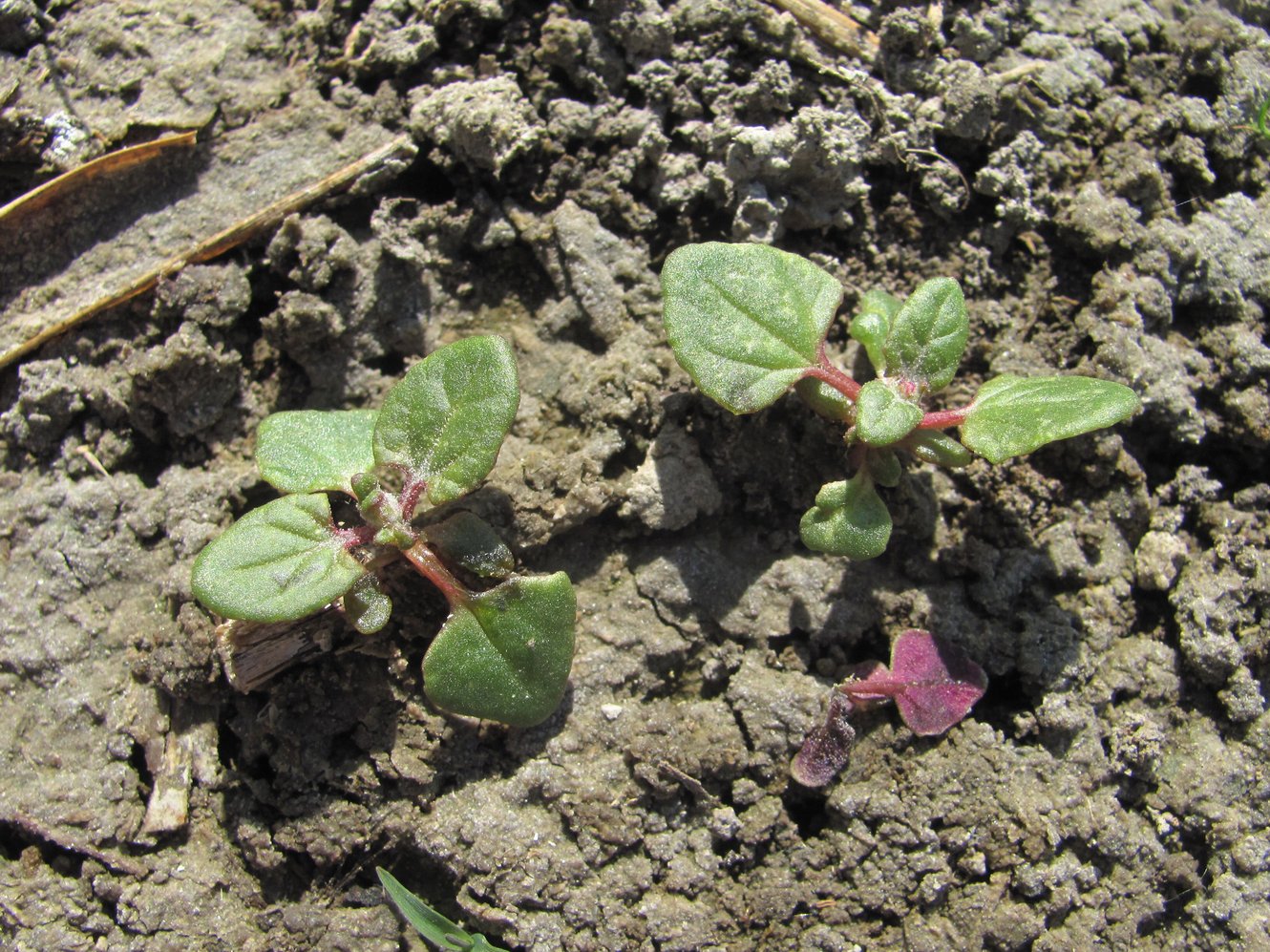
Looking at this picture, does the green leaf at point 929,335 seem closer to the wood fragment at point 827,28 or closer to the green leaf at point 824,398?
the green leaf at point 824,398

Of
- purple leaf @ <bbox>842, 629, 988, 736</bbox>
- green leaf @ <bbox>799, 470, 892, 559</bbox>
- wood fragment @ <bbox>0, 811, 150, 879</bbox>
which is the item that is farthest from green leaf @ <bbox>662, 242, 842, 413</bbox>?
wood fragment @ <bbox>0, 811, 150, 879</bbox>

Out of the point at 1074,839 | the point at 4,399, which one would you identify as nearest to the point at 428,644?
the point at 4,399

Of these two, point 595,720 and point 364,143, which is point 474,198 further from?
point 595,720

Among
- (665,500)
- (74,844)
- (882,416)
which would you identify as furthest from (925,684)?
(74,844)

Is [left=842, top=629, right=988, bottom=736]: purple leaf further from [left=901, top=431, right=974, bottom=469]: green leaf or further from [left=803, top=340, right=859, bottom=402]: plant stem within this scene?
[left=803, top=340, right=859, bottom=402]: plant stem

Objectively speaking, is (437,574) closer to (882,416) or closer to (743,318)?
(743,318)

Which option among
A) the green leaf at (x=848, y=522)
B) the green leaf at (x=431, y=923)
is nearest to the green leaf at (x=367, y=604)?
the green leaf at (x=431, y=923)
